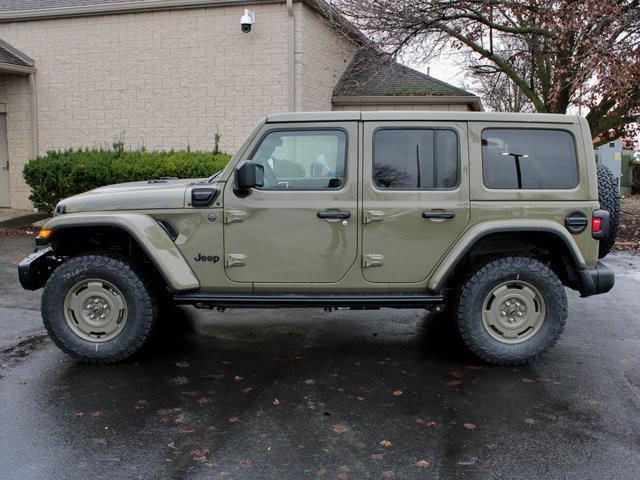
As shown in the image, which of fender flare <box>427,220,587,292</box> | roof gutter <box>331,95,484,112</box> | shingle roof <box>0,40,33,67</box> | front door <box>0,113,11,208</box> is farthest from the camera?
front door <box>0,113,11,208</box>

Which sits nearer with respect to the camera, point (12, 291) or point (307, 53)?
point (12, 291)

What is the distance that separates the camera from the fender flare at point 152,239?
16.1 ft

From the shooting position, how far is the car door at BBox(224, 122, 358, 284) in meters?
4.96

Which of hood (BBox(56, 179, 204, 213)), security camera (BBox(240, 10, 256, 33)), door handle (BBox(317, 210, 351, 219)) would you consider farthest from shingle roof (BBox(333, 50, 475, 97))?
hood (BBox(56, 179, 204, 213))

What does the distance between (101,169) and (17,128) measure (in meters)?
4.57

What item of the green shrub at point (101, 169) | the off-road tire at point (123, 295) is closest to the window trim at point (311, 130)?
the off-road tire at point (123, 295)

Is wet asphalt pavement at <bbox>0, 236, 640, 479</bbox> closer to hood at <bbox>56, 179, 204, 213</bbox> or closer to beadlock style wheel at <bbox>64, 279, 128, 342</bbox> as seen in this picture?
beadlock style wheel at <bbox>64, 279, 128, 342</bbox>

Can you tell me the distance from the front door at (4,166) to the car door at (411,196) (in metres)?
12.9

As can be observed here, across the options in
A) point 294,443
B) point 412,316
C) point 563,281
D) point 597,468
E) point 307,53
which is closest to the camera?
point 597,468

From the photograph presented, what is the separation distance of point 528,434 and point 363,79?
13135 millimetres

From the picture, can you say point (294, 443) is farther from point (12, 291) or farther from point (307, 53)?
point (307, 53)

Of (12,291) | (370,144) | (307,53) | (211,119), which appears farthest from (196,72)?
(370,144)

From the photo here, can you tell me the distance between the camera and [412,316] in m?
6.71

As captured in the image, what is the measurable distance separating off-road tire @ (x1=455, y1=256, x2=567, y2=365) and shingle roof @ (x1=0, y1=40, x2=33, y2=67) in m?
13.0
